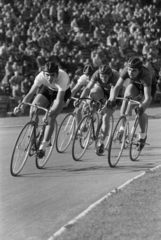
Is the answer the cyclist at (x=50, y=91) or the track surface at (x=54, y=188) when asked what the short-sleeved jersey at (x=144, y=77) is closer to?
the cyclist at (x=50, y=91)

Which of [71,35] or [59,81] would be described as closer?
[59,81]

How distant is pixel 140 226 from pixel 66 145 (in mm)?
5816

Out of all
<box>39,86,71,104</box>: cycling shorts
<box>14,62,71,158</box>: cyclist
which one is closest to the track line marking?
<box>14,62,71,158</box>: cyclist

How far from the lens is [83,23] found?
87.0 ft

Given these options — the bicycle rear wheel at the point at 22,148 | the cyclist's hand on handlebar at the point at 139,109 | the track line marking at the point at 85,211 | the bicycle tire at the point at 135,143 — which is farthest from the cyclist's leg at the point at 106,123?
the bicycle rear wheel at the point at 22,148

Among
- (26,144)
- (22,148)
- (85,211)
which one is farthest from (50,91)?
(85,211)

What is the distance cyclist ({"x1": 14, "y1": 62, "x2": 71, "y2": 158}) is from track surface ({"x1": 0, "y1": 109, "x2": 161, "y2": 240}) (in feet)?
2.35

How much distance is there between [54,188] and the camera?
25.6 feet

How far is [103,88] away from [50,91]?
2.01 metres

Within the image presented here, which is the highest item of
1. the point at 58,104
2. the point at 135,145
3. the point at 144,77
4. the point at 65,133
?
the point at 144,77

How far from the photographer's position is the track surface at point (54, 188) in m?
5.96

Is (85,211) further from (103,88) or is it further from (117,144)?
(103,88)

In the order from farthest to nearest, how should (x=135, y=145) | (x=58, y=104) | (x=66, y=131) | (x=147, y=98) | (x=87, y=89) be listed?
(x=87, y=89) → (x=66, y=131) → (x=135, y=145) → (x=147, y=98) → (x=58, y=104)

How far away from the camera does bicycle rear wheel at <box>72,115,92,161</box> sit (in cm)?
1027
